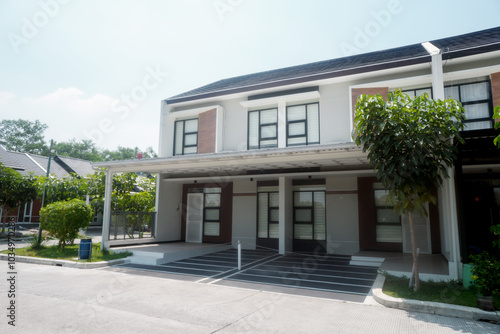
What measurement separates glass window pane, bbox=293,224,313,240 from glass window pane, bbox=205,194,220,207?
13.6 feet

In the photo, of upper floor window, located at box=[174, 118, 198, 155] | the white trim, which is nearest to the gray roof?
upper floor window, located at box=[174, 118, 198, 155]

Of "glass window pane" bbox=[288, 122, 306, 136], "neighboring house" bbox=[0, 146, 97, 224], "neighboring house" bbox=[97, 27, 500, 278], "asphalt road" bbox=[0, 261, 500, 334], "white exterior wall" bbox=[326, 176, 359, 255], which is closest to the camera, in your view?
"asphalt road" bbox=[0, 261, 500, 334]

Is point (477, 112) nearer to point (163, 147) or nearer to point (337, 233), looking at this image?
point (337, 233)

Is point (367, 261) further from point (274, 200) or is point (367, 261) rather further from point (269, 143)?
point (269, 143)

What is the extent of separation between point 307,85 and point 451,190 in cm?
727

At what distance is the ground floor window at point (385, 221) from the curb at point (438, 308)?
21.0ft

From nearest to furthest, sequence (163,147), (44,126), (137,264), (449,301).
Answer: (449,301)
(137,264)
(163,147)
(44,126)

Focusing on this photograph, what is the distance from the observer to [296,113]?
45.2 ft

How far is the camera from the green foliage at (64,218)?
12703mm

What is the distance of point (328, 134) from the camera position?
1288 centimetres

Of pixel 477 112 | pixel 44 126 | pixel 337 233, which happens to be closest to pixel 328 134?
pixel 337 233

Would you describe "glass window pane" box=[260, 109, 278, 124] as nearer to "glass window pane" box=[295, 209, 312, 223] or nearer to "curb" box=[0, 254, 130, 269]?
"glass window pane" box=[295, 209, 312, 223]

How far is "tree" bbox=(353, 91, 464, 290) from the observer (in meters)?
7.00

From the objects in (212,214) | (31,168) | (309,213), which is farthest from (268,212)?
(31,168)
